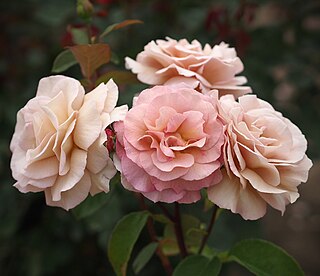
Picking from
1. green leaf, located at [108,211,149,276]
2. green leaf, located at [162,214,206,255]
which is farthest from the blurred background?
green leaf, located at [108,211,149,276]

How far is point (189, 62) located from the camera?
0.80 meters

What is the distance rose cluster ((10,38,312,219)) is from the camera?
2.19 ft

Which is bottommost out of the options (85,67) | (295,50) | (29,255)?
(29,255)

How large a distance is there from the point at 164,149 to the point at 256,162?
102 mm

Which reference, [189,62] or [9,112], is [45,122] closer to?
[189,62]

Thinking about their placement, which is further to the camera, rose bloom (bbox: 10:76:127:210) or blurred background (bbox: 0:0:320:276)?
blurred background (bbox: 0:0:320:276)

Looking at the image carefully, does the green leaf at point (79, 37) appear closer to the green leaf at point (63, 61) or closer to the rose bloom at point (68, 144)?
the green leaf at point (63, 61)

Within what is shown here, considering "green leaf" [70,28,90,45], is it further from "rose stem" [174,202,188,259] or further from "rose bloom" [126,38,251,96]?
"rose stem" [174,202,188,259]

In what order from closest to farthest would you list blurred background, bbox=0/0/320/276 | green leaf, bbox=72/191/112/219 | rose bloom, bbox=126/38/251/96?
rose bloom, bbox=126/38/251/96 → green leaf, bbox=72/191/112/219 → blurred background, bbox=0/0/320/276

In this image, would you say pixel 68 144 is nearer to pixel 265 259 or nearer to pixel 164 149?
pixel 164 149

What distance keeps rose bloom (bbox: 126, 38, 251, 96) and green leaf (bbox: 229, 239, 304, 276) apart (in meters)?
0.20

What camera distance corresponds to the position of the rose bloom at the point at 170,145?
0.66m

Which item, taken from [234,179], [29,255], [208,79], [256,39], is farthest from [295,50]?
[234,179]

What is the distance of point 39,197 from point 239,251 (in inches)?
36.2
